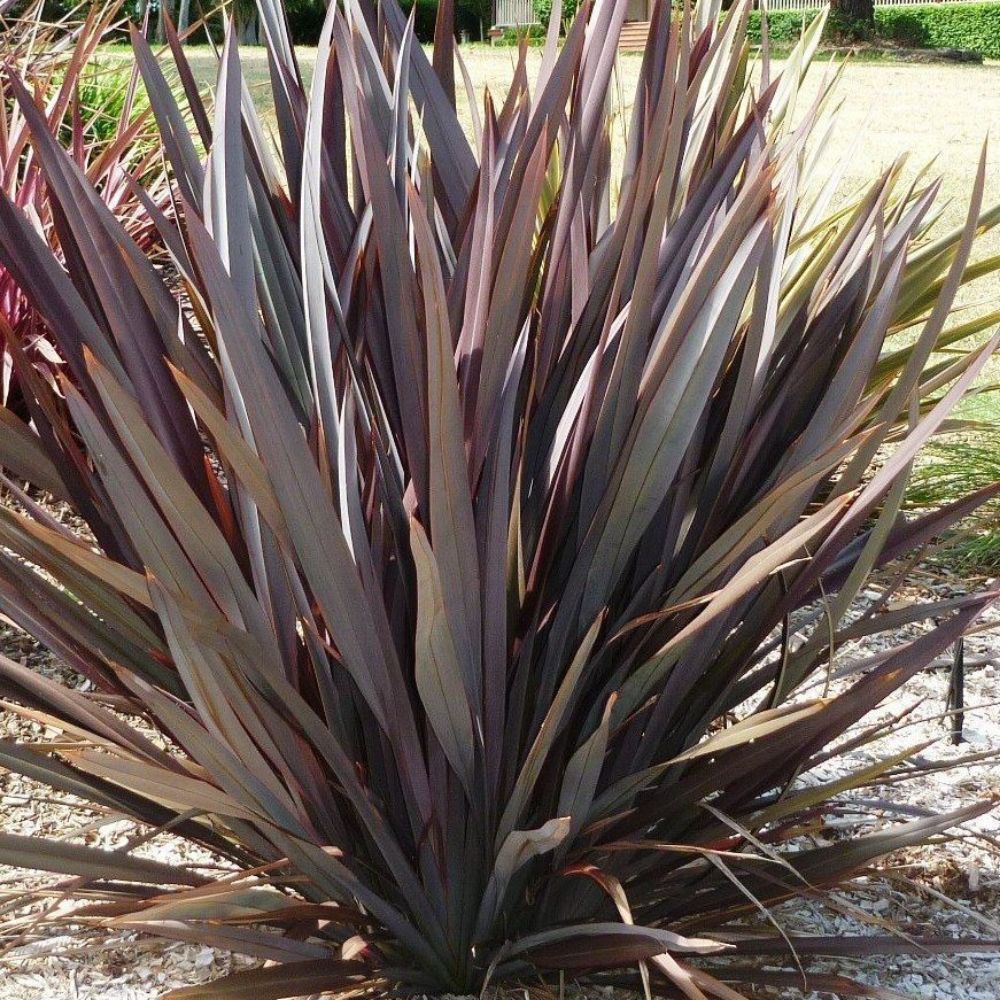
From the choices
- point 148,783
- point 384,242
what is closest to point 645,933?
point 148,783

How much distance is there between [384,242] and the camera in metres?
1.41

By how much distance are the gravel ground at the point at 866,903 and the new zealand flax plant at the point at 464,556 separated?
0.18 m

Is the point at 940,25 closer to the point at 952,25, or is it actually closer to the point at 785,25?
the point at 952,25

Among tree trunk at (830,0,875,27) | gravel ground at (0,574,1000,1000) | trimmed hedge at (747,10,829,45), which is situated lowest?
Result: gravel ground at (0,574,1000,1000)

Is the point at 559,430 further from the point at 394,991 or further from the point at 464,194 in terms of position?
the point at 394,991

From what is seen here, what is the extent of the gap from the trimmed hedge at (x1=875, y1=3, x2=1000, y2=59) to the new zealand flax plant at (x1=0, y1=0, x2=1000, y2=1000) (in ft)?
95.6

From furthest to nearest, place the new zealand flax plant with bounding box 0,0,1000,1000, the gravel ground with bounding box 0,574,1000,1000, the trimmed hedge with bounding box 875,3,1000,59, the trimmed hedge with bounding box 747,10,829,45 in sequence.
Answer: 1. the trimmed hedge with bounding box 875,3,1000,59
2. the trimmed hedge with bounding box 747,10,829,45
3. the gravel ground with bounding box 0,574,1000,1000
4. the new zealand flax plant with bounding box 0,0,1000,1000

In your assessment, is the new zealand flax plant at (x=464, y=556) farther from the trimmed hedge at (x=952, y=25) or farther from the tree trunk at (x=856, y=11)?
the trimmed hedge at (x=952, y=25)

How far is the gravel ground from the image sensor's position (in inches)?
68.1

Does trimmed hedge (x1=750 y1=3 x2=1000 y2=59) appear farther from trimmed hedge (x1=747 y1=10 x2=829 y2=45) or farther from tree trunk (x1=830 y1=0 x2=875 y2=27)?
tree trunk (x1=830 y1=0 x2=875 y2=27)

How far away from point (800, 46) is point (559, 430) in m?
2.21

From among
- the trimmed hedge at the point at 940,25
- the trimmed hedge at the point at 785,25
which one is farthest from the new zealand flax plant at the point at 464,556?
the trimmed hedge at the point at 940,25

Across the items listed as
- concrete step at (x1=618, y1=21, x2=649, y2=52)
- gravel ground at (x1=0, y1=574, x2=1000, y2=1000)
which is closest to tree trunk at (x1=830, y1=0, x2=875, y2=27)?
concrete step at (x1=618, y1=21, x2=649, y2=52)

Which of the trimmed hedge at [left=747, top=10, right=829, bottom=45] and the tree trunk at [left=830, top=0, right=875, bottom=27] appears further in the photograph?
the trimmed hedge at [left=747, top=10, right=829, bottom=45]
